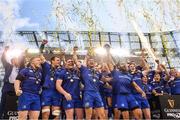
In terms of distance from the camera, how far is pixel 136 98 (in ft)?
28.6

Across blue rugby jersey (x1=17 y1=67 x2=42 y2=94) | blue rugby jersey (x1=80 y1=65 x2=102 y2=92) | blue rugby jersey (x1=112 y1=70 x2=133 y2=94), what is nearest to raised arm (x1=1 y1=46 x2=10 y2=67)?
blue rugby jersey (x1=17 y1=67 x2=42 y2=94)

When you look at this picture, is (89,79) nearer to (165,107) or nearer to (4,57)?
(4,57)

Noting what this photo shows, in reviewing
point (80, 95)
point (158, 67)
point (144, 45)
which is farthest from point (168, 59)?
point (80, 95)

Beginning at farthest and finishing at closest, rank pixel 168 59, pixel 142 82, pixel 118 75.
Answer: pixel 168 59, pixel 142 82, pixel 118 75

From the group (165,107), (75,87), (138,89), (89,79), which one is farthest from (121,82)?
(165,107)

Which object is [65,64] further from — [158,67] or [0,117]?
[158,67]

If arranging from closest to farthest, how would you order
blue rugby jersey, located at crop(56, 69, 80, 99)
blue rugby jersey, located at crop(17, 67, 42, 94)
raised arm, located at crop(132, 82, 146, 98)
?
1. blue rugby jersey, located at crop(17, 67, 42, 94)
2. blue rugby jersey, located at crop(56, 69, 80, 99)
3. raised arm, located at crop(132, 82, 146, 98)

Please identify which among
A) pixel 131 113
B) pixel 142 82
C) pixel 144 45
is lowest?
pixel 131 113

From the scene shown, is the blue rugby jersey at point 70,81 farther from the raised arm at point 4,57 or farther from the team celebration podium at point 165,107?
the team celebration podium at point 165,107

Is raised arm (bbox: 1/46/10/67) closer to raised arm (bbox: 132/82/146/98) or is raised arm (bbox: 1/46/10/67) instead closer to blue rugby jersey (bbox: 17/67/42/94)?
blue rugby jersey (bbox: 17/67/42/94)

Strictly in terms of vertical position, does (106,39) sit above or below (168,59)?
above

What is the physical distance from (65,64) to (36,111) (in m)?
1.48

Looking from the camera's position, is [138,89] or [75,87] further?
[138,89]

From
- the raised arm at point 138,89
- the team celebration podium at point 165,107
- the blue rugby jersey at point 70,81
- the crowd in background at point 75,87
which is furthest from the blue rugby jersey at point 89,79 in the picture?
the team celebration podium at point 165,107
